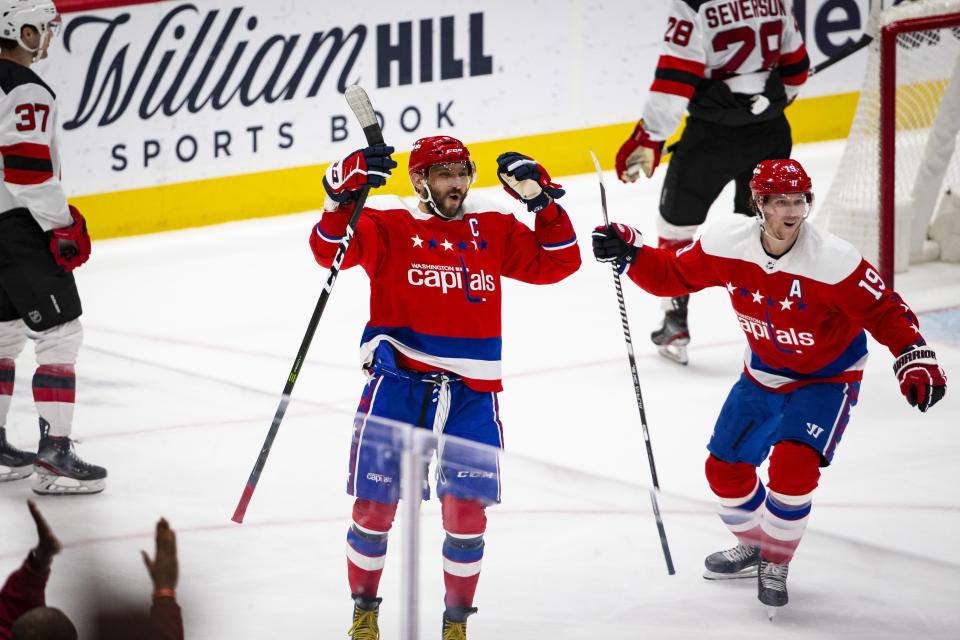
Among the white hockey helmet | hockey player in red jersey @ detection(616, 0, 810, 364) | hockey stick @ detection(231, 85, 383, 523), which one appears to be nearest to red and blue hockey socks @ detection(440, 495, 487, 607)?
hockey stick @ detection(231, 85, 383, 523)

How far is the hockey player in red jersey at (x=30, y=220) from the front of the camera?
3.26m

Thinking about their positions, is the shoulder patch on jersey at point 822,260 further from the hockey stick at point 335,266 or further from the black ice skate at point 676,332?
the black ice skate at point 676,332

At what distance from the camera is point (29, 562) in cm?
206

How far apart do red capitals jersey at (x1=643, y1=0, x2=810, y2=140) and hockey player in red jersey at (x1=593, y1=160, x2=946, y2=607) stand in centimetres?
162

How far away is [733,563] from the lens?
2.18 m

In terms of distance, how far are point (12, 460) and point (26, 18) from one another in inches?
42.6

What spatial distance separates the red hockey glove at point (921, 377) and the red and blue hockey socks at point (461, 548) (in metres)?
1.00

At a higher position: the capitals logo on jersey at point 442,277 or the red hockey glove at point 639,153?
the capitals logo on jersey at point 442,277

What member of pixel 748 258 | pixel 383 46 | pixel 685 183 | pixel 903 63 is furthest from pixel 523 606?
pixel 383 46

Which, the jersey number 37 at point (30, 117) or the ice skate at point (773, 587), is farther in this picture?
the jersey number 37 at point (30, 117)

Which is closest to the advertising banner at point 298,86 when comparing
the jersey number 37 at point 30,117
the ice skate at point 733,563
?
the jersey number 37 at point 30,117

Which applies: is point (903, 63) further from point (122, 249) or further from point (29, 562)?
point (29, 562)

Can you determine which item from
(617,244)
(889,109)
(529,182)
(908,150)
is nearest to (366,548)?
(529,182)

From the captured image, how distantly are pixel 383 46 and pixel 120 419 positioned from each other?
14.7ft
